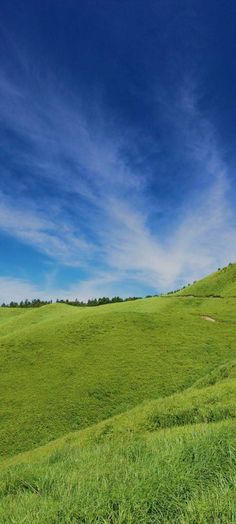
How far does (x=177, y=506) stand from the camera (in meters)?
4.82

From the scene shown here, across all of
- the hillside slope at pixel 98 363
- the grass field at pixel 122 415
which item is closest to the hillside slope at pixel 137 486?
the grass field at pixel 122 415

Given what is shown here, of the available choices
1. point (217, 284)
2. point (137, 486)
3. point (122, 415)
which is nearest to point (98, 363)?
point (122, 415)

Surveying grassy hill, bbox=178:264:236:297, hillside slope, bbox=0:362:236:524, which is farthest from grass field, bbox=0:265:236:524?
grassy hill, bbox=178:264:236:297

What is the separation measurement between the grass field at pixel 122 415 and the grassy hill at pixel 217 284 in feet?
55.0

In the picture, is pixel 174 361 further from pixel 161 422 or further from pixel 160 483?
pixel 160 483

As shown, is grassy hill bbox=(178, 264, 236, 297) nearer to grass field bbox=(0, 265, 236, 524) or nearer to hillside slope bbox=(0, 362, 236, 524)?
grass field bbox=(0, 265, 236, 524)

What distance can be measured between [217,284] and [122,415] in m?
52.1

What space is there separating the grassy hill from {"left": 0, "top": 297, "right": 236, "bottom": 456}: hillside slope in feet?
64.4

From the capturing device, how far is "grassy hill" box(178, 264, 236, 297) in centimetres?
6348

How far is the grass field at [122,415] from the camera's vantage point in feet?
16.4

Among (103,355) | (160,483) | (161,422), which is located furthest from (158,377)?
(160,483)

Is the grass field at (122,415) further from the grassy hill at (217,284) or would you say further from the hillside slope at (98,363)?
the grassy hill at (217,284)

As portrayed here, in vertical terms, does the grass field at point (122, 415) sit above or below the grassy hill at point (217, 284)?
below

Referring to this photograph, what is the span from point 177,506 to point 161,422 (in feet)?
31.8
